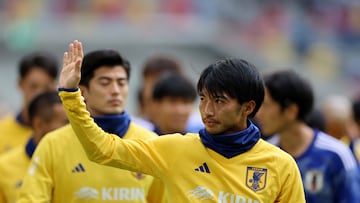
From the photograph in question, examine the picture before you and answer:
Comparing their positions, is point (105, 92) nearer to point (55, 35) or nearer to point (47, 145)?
point (47, 145)

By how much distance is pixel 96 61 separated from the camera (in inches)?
279

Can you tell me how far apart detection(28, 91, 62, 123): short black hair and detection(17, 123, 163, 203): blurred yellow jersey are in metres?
1.46

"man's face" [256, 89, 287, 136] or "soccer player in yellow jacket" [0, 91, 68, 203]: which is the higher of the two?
"man's face" [256, 89, 287, 136]

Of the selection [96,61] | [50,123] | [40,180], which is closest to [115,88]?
[96,61]

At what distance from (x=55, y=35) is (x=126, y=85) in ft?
68.4

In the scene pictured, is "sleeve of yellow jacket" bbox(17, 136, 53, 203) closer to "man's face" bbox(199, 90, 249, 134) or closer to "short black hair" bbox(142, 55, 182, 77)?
"man's face" bbox(199, 90, 249, 134)

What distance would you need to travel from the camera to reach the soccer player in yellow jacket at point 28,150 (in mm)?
→ 8398

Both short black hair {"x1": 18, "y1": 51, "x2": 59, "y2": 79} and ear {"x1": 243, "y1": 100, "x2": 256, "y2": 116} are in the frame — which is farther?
short black hair {"x1": 18, "y1": 51, "x2": 59, "y2": 79}

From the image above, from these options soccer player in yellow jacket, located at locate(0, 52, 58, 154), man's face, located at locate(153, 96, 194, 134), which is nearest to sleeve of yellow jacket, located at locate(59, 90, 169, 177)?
man's face, located at locate(153, 96, 194, 134)

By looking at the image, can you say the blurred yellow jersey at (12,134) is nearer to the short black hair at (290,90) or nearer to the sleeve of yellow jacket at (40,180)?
the short black hair at (290,90)

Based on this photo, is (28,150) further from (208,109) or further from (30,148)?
(208,109)

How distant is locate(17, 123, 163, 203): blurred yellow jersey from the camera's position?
6973 mm

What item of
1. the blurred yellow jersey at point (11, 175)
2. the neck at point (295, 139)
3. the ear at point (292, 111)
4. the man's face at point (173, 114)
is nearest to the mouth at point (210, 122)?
the ear at point (292, 111)

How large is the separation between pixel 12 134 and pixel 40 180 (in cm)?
329
